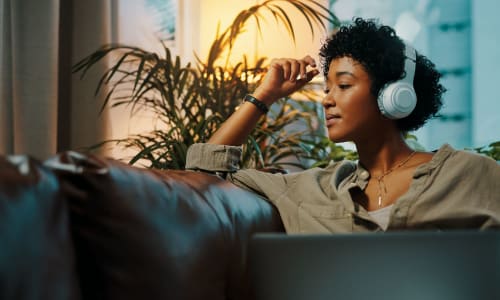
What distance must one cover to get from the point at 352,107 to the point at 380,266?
2.73 ft

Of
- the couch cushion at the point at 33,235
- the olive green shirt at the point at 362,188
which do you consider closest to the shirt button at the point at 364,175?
the olive green shirt at the point at 362,188

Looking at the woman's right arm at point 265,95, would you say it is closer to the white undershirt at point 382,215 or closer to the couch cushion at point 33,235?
the white undershirt at point 382,215

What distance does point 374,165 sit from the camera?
1.65m

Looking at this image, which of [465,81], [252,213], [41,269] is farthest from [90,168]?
[465,81]

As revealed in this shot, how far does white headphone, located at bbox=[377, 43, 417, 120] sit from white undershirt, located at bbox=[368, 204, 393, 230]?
0.22 meters

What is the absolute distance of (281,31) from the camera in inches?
108

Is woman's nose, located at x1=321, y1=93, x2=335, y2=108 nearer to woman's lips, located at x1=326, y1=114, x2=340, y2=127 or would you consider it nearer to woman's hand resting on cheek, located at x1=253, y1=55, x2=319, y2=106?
woman's lips, located at x1=326, y1=114, x2=340, y2=127

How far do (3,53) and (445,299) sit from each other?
207 centimetres

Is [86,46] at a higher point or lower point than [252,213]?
higher

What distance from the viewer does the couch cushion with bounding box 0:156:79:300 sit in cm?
77

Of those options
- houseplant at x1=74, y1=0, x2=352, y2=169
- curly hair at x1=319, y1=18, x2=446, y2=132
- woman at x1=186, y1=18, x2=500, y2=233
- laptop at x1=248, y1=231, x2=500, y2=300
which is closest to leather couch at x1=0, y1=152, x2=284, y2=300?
laptop at x1=248, y1=231, x2=500, y2=300

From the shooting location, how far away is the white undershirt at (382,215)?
4.97 feet

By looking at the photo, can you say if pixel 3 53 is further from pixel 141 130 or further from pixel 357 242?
pixel 357 242

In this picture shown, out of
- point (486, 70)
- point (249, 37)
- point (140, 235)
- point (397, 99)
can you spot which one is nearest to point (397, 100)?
point (397, 99)
